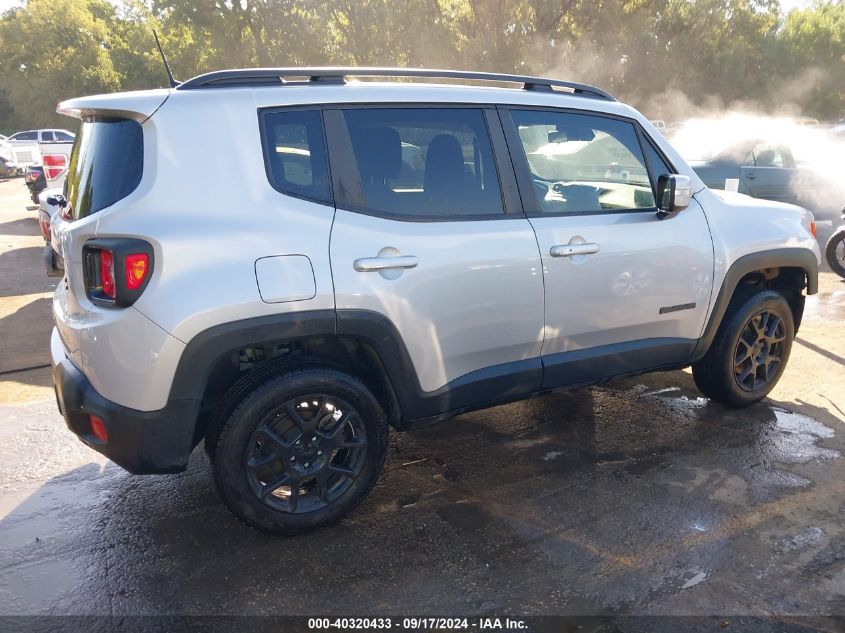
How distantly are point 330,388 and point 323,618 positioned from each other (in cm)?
90

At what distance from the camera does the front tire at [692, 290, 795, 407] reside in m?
4.16

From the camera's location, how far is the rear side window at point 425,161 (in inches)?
A: 118

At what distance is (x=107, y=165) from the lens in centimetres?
275

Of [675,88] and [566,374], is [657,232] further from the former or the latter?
[675,88]

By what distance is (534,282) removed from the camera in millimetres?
3250

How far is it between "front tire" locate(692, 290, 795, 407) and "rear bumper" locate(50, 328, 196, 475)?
123 inches

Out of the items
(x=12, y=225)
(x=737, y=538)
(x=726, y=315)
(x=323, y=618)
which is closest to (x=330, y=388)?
(x=323, y=618)

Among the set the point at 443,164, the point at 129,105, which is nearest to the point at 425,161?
the point at 443,164

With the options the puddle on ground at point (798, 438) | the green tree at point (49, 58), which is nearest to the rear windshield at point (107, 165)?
the puddle on ground at point (798, 438)

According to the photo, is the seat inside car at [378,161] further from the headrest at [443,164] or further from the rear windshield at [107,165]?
the rear windshield at [107,165]

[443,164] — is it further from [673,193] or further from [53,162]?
[53,162]

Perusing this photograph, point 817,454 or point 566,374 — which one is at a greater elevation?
point 566,374

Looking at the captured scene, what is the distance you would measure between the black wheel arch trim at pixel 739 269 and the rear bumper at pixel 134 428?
114 inches

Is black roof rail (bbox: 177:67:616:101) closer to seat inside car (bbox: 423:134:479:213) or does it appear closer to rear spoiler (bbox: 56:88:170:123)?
rear spoiler (bbox: 56:88:170:123)
